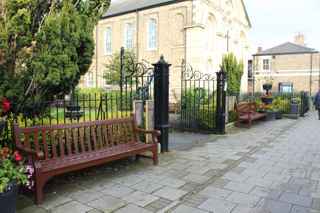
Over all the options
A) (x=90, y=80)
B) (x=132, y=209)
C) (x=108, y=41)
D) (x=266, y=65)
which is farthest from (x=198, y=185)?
(x=266, y=65)

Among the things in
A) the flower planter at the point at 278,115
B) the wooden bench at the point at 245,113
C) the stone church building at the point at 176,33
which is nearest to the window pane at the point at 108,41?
the stone church building at the point at 176,33

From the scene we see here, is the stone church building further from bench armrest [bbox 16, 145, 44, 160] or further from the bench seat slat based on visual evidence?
bench armrest [bbox 16, 145, 44, 160]

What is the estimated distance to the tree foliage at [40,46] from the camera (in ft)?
13.8

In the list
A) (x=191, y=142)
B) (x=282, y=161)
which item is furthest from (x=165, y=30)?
→ (x=282, y=161)

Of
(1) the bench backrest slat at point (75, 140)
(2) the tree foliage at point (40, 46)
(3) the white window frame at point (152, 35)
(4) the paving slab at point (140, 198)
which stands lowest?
(4) the paving slab at point (140, 198)

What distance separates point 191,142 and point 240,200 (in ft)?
13.3

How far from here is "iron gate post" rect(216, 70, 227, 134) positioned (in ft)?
29.3

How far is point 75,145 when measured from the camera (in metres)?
4.37

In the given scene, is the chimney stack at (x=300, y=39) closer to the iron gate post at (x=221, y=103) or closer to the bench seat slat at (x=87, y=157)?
A: the iron gate post at (x=221, y=103)

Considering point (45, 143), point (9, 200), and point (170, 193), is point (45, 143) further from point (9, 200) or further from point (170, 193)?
point (170, 193)

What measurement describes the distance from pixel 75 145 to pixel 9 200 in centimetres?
162

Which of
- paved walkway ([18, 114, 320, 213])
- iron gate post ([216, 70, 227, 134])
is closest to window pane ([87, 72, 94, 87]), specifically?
iron gate post ([216, 70, 227, 134])

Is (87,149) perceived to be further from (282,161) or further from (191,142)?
(282,161)

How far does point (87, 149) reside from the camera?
16.1 ft
